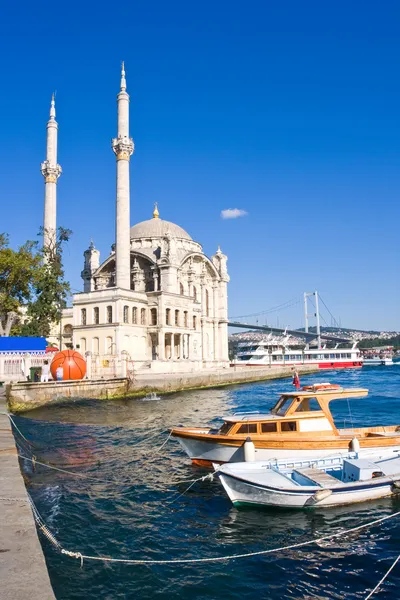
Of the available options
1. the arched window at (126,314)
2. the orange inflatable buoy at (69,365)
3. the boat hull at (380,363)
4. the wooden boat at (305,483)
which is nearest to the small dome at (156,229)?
the arched window at (126,314)

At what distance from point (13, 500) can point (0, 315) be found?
1413 inches

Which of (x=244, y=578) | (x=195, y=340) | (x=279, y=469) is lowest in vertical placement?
(x=244, y=578)

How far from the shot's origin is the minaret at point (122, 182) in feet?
158

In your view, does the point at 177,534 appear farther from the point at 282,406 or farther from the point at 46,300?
the point at 46,300

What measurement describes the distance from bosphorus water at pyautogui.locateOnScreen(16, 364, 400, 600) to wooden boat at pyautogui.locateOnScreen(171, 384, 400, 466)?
876 mm

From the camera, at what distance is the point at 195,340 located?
60.9 metres

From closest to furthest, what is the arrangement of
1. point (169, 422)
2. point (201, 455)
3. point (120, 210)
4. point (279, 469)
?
point (279, 469) → point (201, 455) → point (169, 422) → point (120, 210)

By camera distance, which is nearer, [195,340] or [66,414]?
[66,414]

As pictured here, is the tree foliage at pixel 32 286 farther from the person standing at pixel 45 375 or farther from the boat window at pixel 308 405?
the boat window at pixel 308 405

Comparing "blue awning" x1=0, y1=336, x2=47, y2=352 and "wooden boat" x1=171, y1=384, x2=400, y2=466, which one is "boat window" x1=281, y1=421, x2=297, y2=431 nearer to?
"wooden boat" x1=171, y1=384, x2=400, y2=466

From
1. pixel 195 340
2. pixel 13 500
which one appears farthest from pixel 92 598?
pixel 195 340

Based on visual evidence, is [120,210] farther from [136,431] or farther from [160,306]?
[136,431]

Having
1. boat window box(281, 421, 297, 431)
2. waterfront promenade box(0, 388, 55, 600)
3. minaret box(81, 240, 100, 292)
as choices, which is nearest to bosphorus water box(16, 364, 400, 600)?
waterfront promenade box(0, 388, 55, 600)

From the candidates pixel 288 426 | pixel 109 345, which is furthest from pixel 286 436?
pixel 109 345
